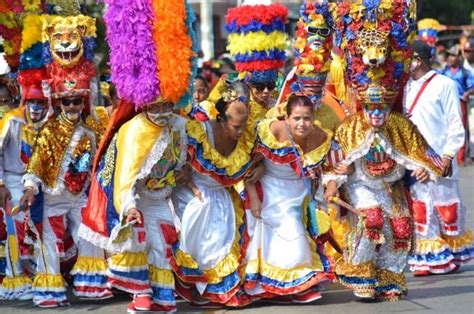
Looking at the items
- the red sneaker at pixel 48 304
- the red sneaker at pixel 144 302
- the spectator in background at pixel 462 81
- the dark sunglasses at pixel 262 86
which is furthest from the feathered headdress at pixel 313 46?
the spectator in background at pixel 462 81

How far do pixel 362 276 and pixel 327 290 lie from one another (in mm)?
795

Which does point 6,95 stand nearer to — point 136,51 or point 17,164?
point 17,164

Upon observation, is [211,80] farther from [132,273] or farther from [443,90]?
[132,273]

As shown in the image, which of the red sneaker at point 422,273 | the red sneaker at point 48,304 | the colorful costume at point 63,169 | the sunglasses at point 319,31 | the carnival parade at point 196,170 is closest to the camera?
the carnival parade at point 196,170

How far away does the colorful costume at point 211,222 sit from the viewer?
353 inches

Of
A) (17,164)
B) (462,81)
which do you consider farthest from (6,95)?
(462,81)

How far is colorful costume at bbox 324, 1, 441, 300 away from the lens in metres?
8.91

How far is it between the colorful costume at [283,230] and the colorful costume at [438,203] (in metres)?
1.68

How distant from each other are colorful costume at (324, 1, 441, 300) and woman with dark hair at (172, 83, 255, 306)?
770 millimetres

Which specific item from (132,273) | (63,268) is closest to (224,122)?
(132,273)

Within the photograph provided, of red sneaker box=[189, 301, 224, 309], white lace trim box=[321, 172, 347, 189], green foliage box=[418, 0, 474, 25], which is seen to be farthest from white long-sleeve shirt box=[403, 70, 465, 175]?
green foliage box=[418, 0, 474, 25]

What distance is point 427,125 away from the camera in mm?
10820

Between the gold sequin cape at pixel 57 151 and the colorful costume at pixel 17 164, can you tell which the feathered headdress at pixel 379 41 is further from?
the colorful costume at pixel 17 164

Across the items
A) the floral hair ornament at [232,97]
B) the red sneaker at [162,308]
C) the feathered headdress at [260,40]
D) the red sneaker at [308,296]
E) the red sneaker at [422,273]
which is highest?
the feathered headdress at [260,40]
